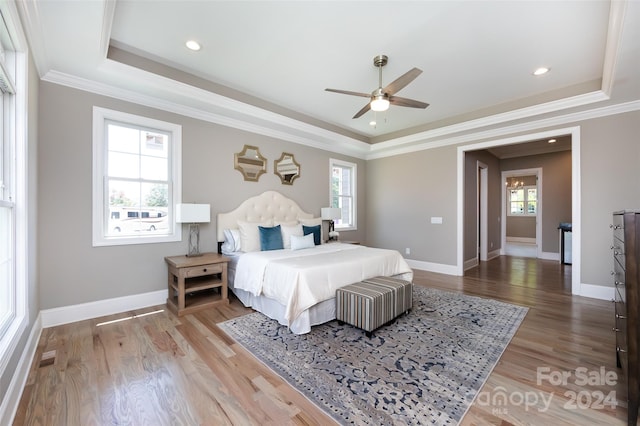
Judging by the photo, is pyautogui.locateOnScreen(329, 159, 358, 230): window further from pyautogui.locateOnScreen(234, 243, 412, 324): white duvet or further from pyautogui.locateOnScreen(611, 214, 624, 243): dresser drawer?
pyautogui.locateOnScreen(611, 214, 624, 243): dresser drawer

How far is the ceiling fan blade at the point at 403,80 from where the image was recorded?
2423 millimetres

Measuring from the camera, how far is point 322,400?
1.73 metres

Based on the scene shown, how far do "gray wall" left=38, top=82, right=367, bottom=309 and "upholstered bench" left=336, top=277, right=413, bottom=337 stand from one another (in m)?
2.30

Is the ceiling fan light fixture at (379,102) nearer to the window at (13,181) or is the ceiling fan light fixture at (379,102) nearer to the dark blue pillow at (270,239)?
the dark blue pillow at (270,239)

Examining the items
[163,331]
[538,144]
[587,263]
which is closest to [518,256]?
[538,144]

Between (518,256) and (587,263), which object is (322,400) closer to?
(587,263)

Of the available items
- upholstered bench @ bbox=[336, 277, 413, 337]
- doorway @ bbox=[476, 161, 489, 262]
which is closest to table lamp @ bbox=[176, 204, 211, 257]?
upholstered bench @ bbox=[336, 277, 413, 337]

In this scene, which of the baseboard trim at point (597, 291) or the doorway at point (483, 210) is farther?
the doorway at point (483, 210)

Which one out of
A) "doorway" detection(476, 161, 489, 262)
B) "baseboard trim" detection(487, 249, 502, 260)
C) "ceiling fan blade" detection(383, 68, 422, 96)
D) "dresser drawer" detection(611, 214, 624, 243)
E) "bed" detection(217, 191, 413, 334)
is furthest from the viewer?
"baseboard trim" detection(487, 249, 502, 260)

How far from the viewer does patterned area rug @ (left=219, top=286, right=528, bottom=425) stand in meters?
1.68

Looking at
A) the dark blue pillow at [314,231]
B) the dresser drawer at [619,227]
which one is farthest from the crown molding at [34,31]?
the dresser drawer at [619,227]

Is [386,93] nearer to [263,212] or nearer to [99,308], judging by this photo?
[263,212]

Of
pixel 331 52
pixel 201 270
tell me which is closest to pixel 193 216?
pixel 201 270

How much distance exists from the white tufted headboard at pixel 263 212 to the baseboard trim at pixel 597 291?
4368 millimetres
